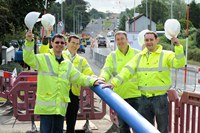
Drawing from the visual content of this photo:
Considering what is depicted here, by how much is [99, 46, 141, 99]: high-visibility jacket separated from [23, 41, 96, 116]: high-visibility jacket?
2.73 feet

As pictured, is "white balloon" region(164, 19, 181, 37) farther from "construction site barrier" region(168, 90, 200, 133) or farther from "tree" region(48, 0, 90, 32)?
"tree" region(48, 0, 90, 32)

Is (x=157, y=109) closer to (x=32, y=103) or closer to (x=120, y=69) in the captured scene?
(x=120, y=69)

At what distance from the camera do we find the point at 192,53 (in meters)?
44.8

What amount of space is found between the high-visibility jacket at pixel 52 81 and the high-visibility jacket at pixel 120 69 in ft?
2.73

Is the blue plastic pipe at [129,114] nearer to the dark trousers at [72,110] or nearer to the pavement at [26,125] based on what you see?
the dark trousers at [72,110]

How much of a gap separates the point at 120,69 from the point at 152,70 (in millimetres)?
553

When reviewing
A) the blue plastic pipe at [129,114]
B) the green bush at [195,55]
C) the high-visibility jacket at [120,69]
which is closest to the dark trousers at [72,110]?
the high-visibility jacket at [120,69]

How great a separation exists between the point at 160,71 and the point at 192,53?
4023 cm

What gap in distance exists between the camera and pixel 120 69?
5.91 metres

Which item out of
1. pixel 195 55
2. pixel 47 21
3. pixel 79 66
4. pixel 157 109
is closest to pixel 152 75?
pixel 157 109

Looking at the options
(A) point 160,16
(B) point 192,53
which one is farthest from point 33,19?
(A) point 160,16

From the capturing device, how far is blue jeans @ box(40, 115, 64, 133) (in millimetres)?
5043

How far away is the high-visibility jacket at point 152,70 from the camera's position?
548 cm

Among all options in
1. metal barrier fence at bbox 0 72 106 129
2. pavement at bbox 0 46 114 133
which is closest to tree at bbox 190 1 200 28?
pavement at bbox 0 46 114 133
